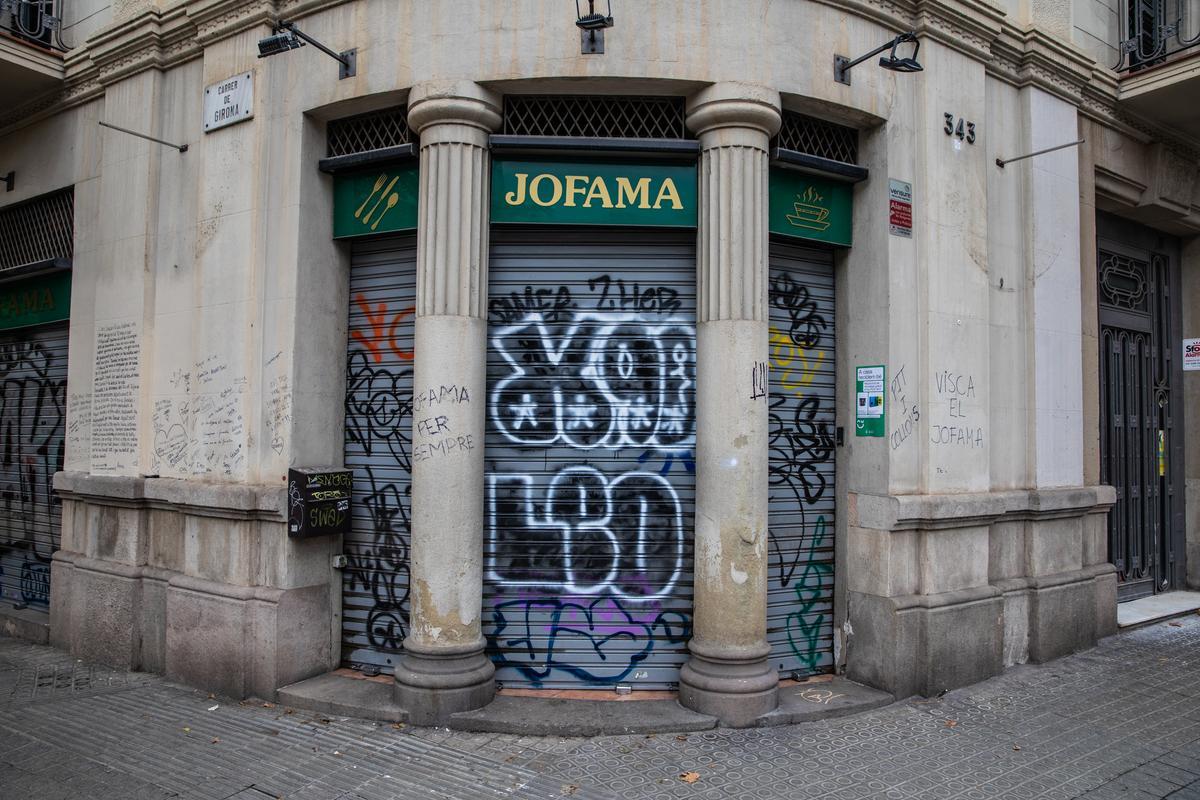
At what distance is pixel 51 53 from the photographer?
883 cm

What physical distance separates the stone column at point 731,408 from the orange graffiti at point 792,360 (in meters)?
0.71

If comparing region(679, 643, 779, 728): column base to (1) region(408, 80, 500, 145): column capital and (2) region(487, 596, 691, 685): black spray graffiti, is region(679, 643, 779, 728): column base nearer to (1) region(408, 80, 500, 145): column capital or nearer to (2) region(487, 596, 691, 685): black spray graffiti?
(2) region(487, 596, 691, 685): black spray graffiti

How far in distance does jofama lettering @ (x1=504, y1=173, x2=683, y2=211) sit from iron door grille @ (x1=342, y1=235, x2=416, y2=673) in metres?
1.13

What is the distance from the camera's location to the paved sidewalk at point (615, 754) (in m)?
4.96

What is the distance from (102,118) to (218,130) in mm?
2186

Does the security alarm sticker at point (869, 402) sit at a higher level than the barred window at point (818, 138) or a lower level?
lower

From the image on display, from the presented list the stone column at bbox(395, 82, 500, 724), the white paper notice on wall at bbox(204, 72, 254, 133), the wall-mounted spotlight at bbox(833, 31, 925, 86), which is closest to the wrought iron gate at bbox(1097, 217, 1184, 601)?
the wall-mounted spotlight at bbox(833, 31, 925, 86)

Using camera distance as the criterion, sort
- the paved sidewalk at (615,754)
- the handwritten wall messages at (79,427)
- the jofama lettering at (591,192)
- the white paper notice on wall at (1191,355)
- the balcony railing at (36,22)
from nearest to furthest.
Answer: the paved sidewalk at (615,754), the jofama lettering at (591,192), the handwritten wall messages at (79,427), the balcony railing at (36,22), the white paper notice on wall at (1191,355)

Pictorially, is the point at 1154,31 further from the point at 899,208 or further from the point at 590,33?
the point at 590,33

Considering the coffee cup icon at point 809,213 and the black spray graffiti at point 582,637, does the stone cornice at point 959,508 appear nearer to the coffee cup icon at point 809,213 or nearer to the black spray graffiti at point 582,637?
the black spray graffiti at point 582,637

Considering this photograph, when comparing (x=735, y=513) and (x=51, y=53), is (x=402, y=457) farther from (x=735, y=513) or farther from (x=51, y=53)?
(x=51, y=53)

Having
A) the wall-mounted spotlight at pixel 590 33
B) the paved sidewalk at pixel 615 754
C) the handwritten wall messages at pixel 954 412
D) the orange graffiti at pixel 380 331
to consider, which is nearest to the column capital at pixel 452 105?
the wall-mounted spotlight at pixel 590 33

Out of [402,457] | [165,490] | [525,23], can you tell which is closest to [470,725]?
[402,457]

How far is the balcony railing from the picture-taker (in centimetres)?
905
